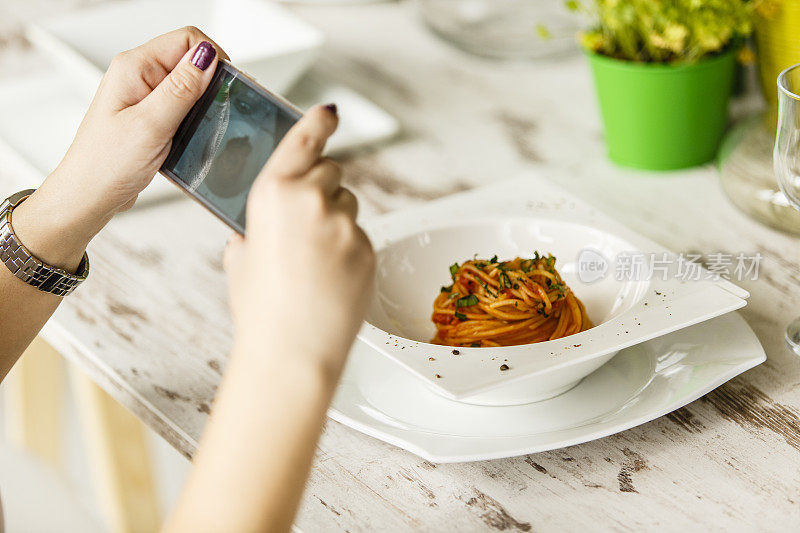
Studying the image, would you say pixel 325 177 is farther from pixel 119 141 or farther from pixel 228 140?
pixel 119 141

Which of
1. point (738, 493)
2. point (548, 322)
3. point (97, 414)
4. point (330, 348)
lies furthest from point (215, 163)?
point (97, 414)

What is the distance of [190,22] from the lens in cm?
146

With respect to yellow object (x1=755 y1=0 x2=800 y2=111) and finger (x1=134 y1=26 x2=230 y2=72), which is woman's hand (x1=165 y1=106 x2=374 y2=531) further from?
yellow object (x1=755 y1=0 x2=800 y2=111)

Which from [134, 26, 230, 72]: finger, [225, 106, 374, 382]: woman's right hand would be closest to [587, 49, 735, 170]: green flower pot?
[134, 26, 230, 72]: finger

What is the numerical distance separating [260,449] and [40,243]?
38 cm

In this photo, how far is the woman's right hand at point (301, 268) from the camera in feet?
1.77

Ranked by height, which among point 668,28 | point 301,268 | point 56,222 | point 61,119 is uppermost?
point 668,28

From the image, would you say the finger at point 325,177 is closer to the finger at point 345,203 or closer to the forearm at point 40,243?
the finger at point 345,203

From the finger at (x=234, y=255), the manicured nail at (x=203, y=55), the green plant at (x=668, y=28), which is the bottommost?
the finger at (x=234, y=255)

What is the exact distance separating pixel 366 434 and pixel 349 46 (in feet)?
3.10

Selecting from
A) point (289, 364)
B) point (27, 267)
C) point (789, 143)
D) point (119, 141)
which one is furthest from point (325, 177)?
point (789, 143)

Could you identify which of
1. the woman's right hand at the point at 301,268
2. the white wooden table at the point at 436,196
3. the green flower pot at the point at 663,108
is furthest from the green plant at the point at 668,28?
the woman's right hand at the point at 301,268

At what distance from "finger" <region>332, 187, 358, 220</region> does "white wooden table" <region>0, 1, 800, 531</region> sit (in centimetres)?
28

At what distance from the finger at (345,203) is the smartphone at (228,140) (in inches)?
3.6
